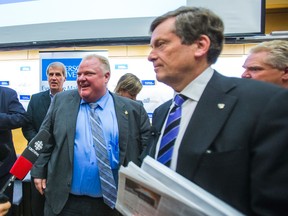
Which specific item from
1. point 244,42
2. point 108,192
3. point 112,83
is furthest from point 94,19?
point 108,192

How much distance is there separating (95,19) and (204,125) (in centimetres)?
204

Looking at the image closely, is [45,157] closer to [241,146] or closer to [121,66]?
[241,146]

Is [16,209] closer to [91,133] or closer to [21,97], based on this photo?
[91,133]

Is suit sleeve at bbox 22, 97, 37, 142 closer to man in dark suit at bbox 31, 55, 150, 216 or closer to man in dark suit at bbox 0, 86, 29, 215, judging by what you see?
man in dark suit at bbox 0, 86, 29, 215

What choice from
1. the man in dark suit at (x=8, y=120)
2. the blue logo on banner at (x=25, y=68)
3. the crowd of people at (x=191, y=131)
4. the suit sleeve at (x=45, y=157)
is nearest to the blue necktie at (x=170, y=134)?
the crowd of people at (x=191, y=131)

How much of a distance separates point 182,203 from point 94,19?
2.24 meters

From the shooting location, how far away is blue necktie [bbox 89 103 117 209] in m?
1.76

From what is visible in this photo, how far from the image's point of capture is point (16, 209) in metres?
2.54

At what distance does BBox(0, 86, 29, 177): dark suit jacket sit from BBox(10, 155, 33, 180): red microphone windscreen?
841 millimetres

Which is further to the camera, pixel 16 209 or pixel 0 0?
pixel 0 0

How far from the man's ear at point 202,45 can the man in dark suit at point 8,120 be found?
5.90 feet

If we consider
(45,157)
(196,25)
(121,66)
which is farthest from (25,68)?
(196,25)

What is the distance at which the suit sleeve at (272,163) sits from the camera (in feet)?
2.38

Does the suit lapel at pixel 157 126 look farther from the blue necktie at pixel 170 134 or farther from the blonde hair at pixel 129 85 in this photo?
the blonde hair at pixel 129 85
